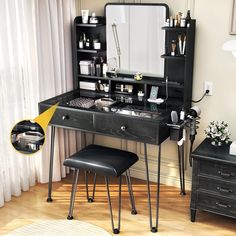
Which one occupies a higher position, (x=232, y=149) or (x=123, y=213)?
(x=232, y=149)

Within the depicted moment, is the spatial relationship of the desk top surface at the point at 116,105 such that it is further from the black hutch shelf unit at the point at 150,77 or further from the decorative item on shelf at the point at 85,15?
the decorative item on shelf at the point at 85,15

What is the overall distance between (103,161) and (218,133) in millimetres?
863

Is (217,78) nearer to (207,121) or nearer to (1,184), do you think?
(207,121)

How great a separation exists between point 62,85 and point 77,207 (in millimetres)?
1056

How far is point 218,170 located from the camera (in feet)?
9.02

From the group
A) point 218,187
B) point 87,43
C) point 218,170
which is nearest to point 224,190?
point 218,187

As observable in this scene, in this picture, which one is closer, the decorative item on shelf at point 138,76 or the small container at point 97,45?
the decorative item on shelf at point 138,76

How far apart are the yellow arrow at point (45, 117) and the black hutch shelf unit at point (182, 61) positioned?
0.94m

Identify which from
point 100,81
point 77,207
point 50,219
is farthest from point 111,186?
point 100,81

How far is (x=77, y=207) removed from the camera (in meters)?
3.13

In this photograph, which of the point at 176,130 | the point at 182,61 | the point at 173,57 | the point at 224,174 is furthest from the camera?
the point at 182,61

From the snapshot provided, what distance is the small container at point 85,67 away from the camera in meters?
3.46

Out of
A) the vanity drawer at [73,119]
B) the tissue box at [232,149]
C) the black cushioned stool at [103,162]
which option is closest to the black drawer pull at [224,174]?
the tissue box at [232,149]

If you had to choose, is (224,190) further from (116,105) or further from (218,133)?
(116,105)
